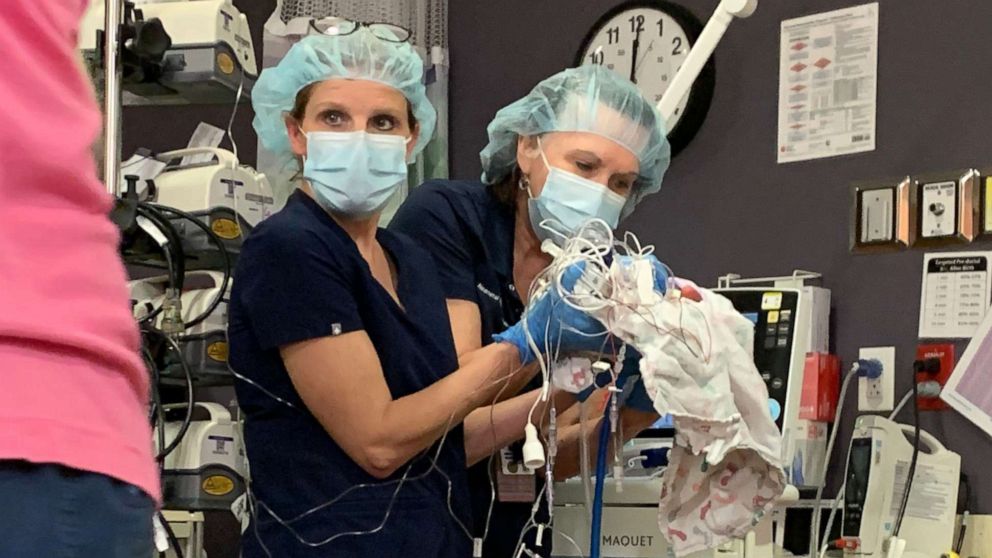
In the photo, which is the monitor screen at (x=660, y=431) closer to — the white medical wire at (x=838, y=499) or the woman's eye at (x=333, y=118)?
the white medical wire at (x=838, y=499)

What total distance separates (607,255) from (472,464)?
15.1 inches

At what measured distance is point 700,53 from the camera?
8.30ft

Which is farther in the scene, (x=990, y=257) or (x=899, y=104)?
(x=899, y=104)

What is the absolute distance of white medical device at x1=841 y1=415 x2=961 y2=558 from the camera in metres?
2.55

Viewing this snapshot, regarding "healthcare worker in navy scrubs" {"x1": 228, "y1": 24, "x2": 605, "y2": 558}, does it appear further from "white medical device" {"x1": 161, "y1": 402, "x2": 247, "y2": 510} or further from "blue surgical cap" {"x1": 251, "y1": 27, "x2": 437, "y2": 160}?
"white medical device" {"x1": 161, "y1": 402, "x2": 247, "y2": 510}

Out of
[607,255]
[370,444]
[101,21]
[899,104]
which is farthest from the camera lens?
[899,104]

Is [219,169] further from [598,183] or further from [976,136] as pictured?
[976,136]

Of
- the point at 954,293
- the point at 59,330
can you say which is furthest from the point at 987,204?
the point at 59,330

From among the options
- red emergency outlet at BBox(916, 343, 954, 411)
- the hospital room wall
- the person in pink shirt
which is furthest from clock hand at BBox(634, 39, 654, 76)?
the person in pink shirt

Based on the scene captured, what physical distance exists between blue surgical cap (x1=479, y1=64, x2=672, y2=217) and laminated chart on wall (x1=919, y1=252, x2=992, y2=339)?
95 cm

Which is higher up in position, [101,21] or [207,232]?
[101,21]

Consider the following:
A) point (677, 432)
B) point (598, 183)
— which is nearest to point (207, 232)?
point (598, 183)

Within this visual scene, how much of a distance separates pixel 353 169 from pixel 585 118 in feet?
1.63

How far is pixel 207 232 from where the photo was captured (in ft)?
8.16
